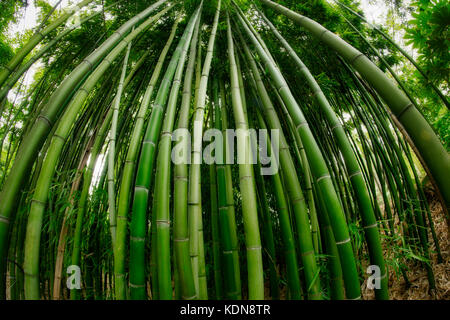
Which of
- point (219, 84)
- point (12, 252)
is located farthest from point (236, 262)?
point (12, 252)

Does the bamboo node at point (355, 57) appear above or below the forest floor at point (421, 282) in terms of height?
above

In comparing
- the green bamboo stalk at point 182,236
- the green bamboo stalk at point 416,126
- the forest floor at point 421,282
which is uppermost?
the green bamboo stalk at point 416,126

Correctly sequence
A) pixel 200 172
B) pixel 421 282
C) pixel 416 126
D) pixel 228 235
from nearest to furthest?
1. pixel 416 126
2. pixel 228 235
3. pixel 200 172
4. pixel 421 282

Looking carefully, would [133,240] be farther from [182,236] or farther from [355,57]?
[355,57]

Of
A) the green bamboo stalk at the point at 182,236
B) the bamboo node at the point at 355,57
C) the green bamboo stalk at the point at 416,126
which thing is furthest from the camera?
the bamboo node at the point at 355,57

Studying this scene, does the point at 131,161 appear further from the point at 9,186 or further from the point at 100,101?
the point at 100,101

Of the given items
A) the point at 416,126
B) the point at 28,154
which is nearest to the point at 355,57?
the point at 416,126

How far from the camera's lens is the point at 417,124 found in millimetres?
736

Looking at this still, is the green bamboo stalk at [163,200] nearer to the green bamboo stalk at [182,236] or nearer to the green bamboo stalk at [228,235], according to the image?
the green bamboo stalk at [182,236]

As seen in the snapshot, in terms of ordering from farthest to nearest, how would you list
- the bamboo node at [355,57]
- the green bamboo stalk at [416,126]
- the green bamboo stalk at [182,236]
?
1. the bamboo node at [355,57]
2. the green bamboo stalk at [182,236]
3. the green bamboo stalk at [416,126]

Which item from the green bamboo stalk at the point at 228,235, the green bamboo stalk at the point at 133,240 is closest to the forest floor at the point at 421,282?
the green bamboo stalk at the point at 228,235

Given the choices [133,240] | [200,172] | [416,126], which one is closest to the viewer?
[416,126]

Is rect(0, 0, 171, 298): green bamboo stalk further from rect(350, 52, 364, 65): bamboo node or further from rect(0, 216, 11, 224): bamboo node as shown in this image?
rect(350, 52, 364, 65): bamboo node
